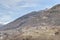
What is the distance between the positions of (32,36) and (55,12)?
10682 cm

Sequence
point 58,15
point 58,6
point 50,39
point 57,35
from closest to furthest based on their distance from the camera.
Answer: point 50,39
point 57,35
point 58,15
point 58,6

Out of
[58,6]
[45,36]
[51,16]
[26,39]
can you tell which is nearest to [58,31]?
[45,36]

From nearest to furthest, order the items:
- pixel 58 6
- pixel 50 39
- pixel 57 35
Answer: pixel 50 39
pixel 57 35
pixel 58 6

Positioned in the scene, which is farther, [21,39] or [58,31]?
[58,31]

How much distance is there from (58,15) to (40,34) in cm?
9873

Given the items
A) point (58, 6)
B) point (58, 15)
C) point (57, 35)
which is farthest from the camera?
point (58, 6)

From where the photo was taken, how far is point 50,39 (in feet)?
130

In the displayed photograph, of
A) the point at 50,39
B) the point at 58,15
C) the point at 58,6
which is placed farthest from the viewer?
the point at 58,6

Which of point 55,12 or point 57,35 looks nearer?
point 57,35

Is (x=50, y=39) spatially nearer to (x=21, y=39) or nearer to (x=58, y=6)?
(x=21, y=39)

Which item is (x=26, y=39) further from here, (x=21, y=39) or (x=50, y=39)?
(x=50, y=39)

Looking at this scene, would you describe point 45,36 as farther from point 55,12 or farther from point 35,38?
point 55,12

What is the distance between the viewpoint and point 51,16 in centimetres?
14025

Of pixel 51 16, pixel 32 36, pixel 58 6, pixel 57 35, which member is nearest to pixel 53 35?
pixel 57 35
